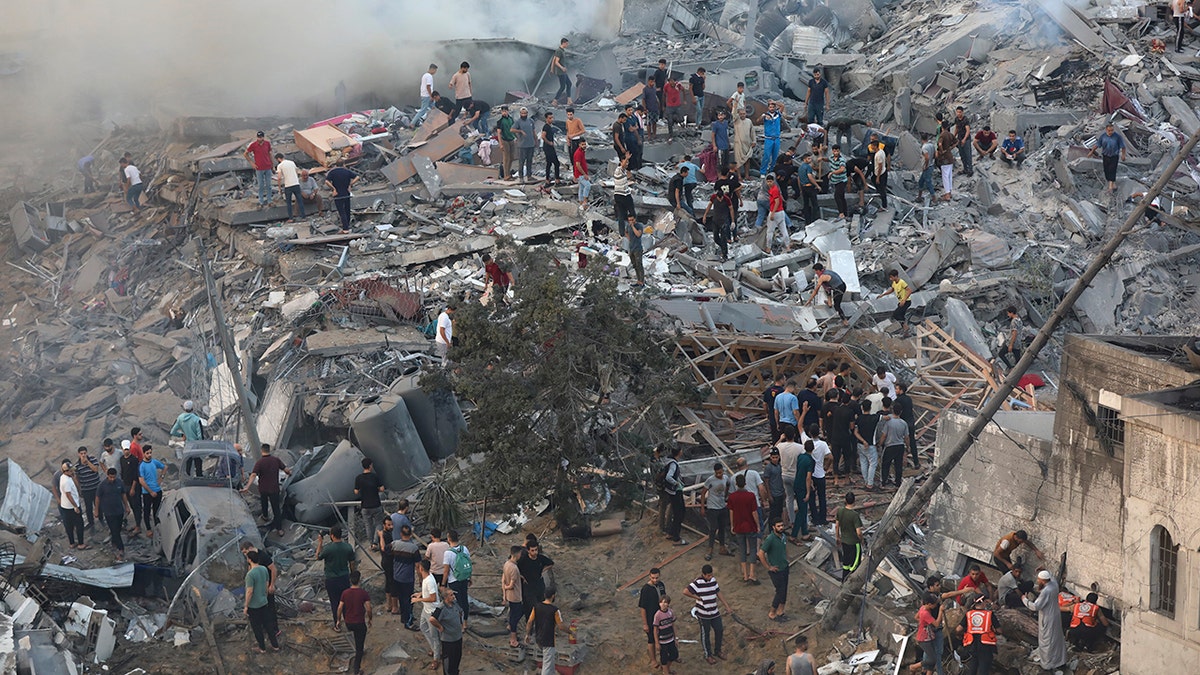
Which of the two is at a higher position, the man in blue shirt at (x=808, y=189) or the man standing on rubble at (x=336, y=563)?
the man in blue shirt at (x=808, y=189)

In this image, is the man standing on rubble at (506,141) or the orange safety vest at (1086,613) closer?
the orange safety vest at (1086,613)

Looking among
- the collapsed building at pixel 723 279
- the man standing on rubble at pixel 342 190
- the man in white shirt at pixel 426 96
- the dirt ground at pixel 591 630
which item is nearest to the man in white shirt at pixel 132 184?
the collapsed building at pixel 723 279

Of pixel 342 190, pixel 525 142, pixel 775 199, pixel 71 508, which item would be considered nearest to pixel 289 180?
pixel 342 190

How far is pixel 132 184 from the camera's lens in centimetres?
2208

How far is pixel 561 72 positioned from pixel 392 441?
37.9ft

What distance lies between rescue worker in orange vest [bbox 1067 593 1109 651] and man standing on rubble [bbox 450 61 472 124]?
13.9m

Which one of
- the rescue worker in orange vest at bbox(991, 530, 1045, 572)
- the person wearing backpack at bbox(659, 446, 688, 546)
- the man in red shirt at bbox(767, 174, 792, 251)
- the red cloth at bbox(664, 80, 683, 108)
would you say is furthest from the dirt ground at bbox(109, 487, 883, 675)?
the red cloth at bbox(664, 80, 683, 108)

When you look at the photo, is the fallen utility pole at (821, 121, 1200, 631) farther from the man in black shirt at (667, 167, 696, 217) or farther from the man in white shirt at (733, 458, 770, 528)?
the man in black shirt at (667, 167, 696, 217)

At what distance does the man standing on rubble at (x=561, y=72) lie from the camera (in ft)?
80.3

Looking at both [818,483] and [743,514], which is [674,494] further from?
[818,483]

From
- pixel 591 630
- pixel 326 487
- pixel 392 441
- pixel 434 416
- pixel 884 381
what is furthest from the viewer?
pixel 434 416

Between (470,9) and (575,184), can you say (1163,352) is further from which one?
(470,9)

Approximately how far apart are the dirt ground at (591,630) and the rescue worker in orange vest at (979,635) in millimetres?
1357

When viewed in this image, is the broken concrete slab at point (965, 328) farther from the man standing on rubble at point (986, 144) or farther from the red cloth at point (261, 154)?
the red cloth at point (261, 154)
